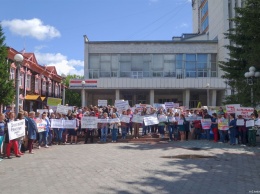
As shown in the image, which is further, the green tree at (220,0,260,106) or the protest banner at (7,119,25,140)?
the green tree at (220,0,260,106)

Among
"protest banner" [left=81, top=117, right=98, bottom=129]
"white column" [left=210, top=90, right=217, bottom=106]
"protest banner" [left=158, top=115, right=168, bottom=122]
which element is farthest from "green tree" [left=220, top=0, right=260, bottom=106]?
"white column" [left=210, top=90, right=217, bottom=106]

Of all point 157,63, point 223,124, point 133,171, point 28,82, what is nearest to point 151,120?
point 223,124

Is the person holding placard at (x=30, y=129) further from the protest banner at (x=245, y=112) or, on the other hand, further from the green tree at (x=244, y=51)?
the green tree at (x=244, y=51)

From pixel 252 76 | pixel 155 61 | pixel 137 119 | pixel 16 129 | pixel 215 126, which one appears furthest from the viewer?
pixel 155 61

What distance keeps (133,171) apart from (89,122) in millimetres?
7543

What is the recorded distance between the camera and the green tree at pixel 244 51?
16141 mm

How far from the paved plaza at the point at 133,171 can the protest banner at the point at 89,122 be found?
284cm

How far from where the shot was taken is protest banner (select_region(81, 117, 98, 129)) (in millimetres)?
16359

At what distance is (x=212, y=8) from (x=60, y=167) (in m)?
47.6

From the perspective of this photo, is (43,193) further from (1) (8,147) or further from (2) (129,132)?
(2) (129,132)

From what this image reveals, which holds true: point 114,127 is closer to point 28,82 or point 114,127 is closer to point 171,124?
point 171,124

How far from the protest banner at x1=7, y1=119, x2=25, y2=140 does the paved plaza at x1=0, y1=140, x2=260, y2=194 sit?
0.85 metres

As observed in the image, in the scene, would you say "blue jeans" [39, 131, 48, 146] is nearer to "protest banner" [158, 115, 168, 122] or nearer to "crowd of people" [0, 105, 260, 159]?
"crowd of people" [0, 105, 260, 159]

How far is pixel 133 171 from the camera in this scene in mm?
9188
